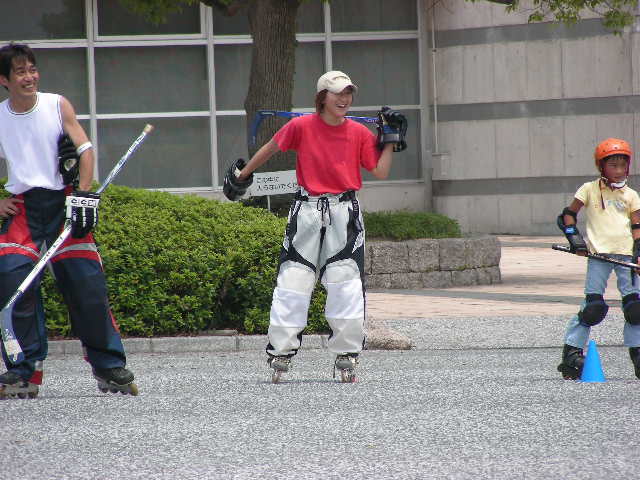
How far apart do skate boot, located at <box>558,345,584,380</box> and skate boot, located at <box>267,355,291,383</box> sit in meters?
1.74

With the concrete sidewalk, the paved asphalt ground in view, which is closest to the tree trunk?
the concrete sidewalk

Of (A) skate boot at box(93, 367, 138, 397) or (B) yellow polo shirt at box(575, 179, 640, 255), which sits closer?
(A) skate boot at box(93, 367, 138, 397)

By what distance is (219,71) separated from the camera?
22891mm

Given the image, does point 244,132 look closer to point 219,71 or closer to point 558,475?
point 219,71

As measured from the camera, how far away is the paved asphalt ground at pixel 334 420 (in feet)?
17.1

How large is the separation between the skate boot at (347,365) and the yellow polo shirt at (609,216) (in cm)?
165

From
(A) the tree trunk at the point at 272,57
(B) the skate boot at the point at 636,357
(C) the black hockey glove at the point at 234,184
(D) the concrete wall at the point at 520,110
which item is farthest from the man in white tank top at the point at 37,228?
(D) the concrete wall at the point at 520,110

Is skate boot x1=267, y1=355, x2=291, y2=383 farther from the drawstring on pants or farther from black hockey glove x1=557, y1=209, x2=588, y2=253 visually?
black hockey glove x1=557, y1=209, x2=588, y2=253

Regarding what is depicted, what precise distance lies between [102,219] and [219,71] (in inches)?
494

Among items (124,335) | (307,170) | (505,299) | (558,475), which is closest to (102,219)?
(124,335)

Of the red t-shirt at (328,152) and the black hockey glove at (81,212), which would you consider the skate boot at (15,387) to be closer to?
the black hockey glove at (81,212)

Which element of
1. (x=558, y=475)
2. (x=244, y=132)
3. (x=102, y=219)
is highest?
(x=244, y=132)

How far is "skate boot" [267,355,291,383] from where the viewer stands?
7797 millimetres

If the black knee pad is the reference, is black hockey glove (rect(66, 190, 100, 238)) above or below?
above
